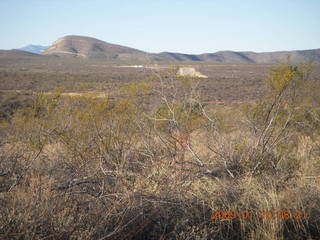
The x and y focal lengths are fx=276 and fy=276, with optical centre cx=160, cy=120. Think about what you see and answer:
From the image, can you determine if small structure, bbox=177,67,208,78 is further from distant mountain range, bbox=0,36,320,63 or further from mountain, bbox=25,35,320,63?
distant mountain range, bbox=0,36,320,63

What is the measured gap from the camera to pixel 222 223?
2752 mm

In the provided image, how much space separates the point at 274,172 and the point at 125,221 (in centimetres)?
261

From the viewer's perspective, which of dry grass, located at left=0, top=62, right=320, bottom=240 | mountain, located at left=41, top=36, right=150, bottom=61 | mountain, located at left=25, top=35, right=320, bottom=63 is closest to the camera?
dry grass, located at left=0, top=62, right=320, bottom=240

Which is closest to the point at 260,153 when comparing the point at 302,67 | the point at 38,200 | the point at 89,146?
the point at 302,67

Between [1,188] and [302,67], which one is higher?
[302,67]

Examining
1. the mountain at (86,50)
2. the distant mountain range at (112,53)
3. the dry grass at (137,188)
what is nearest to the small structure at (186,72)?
the dry grass at (137,188)

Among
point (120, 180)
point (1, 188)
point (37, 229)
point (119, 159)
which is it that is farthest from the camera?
point (119, 159)

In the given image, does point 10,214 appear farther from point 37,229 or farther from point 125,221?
point 125,221
